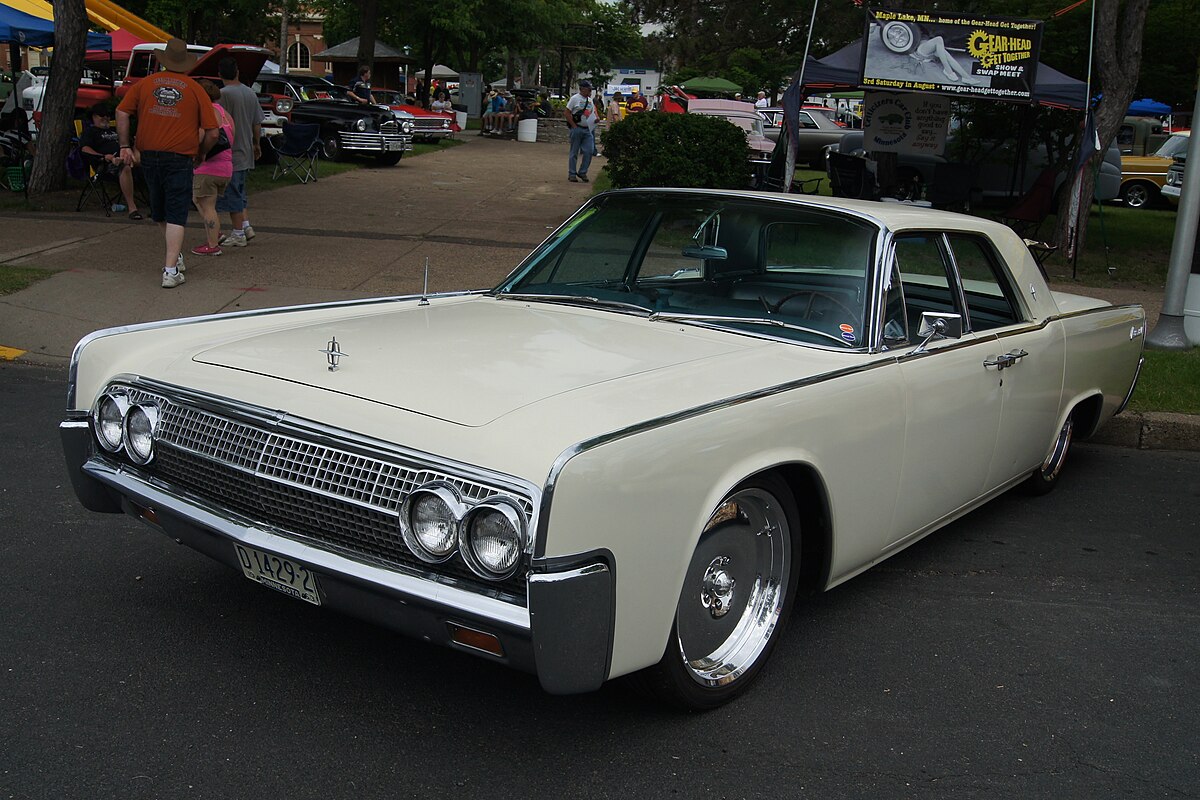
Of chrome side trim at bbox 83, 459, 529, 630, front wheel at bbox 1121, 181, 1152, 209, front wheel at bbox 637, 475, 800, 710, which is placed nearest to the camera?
chrome side trim at bbox 83, 459, 529, 630

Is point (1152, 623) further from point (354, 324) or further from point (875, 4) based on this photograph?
point (875, 4)

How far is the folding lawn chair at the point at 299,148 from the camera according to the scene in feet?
55.4

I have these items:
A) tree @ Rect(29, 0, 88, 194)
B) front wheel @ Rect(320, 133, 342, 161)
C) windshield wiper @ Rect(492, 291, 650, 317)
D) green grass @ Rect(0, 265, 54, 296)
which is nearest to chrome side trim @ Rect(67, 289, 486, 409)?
windshield wiper @ Rect(492, 291, 650, 317)

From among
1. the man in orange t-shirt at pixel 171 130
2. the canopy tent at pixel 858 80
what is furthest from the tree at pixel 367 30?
the man in orange t-shirt at pixel 171 130

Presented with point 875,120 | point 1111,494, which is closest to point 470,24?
point 875,120

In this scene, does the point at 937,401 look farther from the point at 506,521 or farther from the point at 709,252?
the point at 506,521

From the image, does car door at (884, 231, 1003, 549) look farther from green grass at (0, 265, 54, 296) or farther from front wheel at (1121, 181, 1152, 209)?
front wheel at (1121, 181, 1152, 209)

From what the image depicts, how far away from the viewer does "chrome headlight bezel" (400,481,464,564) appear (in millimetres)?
2648

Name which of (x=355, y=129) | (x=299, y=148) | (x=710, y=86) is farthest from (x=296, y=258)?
(x=710, y=86)

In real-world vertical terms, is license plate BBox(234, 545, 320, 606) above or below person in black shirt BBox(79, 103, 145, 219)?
below

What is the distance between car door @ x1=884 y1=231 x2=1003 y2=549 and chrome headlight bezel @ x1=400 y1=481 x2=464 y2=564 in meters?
1.79

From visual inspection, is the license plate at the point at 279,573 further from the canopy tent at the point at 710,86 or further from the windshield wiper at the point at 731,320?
the canopy tent at the point at 710,86

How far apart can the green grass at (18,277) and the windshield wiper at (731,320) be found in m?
6.86

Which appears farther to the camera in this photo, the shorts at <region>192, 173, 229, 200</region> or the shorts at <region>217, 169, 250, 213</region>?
the shorts at <region>217, 169, 250, 213</region>
